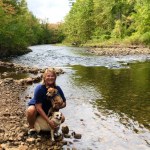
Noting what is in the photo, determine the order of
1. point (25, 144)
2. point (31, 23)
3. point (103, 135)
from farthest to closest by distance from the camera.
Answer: point (31, 23), point (103, 135), point (25, 144)

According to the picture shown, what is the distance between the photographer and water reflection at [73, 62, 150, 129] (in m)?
11.0

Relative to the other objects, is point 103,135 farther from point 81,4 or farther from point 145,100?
point 81,4

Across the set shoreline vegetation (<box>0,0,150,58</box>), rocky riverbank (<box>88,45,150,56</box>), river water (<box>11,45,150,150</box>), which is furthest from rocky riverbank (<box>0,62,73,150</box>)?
rocky riverbank (<box>88,45,150,56</box>)

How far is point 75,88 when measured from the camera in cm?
1580

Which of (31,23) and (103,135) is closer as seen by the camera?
(103,135)

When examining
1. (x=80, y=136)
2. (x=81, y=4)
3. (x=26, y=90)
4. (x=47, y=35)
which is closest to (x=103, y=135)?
(x=80, y=136)

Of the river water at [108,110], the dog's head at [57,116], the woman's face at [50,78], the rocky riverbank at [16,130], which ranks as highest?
the woman's face at [50,78]

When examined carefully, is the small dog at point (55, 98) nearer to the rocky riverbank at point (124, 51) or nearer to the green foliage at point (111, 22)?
the rocky riverbank at point (124, 51)

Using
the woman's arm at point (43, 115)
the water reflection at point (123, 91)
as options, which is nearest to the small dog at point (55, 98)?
the woman's arm at point (43, 115)

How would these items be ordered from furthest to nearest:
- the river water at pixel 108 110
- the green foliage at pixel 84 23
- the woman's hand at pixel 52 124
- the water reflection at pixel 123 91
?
1. the green foliage at pixel 84 23
2. the water reflection at pixel 123 91
3. the river water at pixel 108 110
4. the woman's hand at pixel 52 124

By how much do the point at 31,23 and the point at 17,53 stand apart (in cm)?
5964

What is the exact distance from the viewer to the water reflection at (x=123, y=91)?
433 inches

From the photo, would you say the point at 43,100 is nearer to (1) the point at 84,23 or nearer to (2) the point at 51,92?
(2) the point at 51,92

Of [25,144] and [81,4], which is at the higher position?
[81,4]
